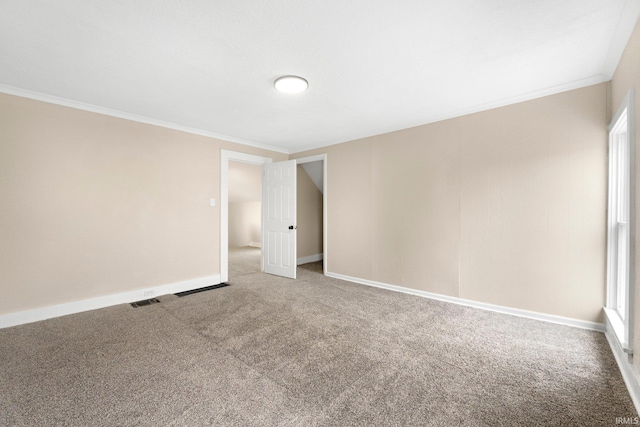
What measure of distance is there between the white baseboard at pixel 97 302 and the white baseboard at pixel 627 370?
4.39 meters

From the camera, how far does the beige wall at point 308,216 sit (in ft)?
19.1

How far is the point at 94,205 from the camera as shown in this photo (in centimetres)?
316

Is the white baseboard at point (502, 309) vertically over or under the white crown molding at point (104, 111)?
under

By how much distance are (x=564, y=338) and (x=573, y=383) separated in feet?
2.62

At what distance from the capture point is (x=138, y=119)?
347 cm

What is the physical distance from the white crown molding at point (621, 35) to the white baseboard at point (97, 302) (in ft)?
16.2

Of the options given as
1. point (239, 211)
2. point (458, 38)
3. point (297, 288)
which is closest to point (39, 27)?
point (458, 38)

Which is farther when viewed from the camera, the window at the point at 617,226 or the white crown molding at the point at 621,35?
the window at the point at 617,226

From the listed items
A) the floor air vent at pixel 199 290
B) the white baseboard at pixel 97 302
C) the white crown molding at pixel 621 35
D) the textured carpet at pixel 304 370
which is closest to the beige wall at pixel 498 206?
the white crown molding at pixel 621 35

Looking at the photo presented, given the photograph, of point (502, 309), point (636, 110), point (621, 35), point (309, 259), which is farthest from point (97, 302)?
point (621, 35)

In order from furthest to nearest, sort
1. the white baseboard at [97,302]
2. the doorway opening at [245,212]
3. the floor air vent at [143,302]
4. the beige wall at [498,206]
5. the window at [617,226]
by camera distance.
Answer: the doorway opening at [245,212], the floor air vent at [143,302], the white baseboard at [97,302], the beige wall at [498,206], the window at [617,226]

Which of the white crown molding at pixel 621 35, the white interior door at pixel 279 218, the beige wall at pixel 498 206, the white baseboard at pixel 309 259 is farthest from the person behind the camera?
the white baseboard at pixel 309 259

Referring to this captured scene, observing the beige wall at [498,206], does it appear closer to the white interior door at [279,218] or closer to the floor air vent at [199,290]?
the white interior door at [279,218]

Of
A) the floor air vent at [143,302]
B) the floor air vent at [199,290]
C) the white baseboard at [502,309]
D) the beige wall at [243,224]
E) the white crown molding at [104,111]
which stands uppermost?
the white crown molding at [104,111]
